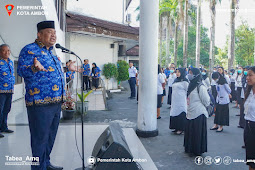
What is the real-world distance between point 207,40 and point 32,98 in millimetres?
51785

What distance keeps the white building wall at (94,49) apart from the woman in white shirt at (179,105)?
8.39 metres

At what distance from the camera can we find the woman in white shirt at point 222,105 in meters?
7.07

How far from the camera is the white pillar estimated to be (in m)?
6.04

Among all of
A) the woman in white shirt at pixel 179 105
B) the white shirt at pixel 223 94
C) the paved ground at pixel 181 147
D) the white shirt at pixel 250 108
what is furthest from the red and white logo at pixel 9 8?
the white shirt at pixel 223 94

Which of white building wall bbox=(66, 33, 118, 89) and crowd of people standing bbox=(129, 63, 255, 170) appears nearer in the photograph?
Answer: crowd of people standing bbox=(129, 63, 255, 170)

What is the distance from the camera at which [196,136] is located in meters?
5.07

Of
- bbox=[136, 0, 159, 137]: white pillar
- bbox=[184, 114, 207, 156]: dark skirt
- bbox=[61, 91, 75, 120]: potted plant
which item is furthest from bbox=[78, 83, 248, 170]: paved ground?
bbox=[61, 91, 75, 120]: potted plant

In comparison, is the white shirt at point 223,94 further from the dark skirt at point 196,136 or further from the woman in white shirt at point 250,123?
the woman in white shirt at point 250,123

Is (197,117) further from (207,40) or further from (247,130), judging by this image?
(207,40)

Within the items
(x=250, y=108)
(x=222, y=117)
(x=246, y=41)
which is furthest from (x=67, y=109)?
(x=246, y=41)

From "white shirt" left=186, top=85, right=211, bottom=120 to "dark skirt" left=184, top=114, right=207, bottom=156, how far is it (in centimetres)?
9

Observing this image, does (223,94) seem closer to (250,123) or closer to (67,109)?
(250,123)

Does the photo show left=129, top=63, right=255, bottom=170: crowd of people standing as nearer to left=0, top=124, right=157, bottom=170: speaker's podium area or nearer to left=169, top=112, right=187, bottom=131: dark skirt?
left=169, top=112, right=187, bottom=131: dark skirt

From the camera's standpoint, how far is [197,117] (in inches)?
203
